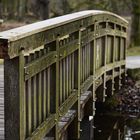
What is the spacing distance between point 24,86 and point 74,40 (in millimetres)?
2694

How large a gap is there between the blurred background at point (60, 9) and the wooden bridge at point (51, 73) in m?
8.57

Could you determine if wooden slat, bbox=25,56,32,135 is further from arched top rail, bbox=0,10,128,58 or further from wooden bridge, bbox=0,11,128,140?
arched top rail, bbox=0,10,128,58

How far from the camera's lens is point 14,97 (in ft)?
13.7

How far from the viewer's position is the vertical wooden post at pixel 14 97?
4102 millimetres

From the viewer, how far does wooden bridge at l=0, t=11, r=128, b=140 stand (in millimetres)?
4172

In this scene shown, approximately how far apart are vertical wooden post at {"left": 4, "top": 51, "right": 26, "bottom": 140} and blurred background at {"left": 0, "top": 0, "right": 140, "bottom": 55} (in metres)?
12.8

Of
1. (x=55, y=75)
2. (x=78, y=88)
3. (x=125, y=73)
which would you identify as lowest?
(x=125, y=73)

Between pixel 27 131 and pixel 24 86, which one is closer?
pixel 24 86

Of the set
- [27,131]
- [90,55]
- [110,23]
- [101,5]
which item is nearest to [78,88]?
[90,55]

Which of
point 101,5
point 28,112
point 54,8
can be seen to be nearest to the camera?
point 28,112

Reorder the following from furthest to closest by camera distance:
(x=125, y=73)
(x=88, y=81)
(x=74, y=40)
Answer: (x=125, y=73)
(x=88, y=81)
(x=74, y=40)

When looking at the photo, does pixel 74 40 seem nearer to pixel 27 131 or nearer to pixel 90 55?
pixel 90 55

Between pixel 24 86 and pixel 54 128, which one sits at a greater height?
pixel 24 86

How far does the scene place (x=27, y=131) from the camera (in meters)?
4.71
